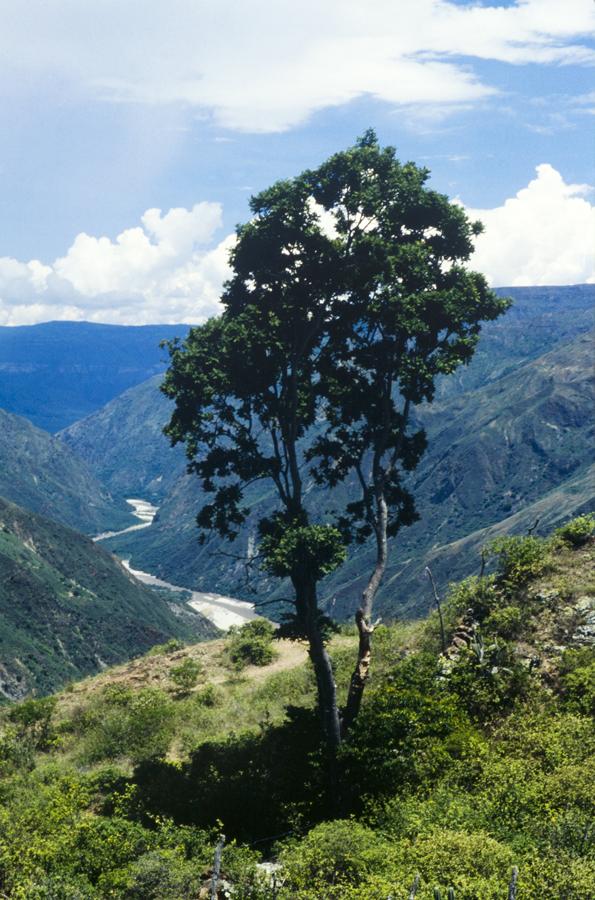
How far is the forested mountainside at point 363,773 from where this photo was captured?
13070 mm

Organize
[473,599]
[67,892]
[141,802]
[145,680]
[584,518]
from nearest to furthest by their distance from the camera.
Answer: [67,892] → [141,802] → [473,599] → [584,518] → [145,680]

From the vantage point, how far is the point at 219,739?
76.5 feet

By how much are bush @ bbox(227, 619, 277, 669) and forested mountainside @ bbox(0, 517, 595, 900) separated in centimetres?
396

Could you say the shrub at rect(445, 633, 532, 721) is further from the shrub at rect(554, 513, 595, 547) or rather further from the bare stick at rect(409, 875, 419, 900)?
the bare stick at rect(409, 875, 419, 900)

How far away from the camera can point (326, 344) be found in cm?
2236

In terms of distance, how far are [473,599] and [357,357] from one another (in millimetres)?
9900

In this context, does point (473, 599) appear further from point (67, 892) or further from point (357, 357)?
point (67, 892)

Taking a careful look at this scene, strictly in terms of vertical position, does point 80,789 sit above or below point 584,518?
below

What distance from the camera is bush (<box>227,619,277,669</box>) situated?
113ft

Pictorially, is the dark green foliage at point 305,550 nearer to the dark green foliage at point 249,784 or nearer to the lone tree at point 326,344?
the lone tree at point 326,344

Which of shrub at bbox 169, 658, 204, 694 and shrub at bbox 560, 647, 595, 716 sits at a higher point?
shrub at bbox 560, 647, 595, 716

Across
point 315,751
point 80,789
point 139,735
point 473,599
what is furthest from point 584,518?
point 80,789

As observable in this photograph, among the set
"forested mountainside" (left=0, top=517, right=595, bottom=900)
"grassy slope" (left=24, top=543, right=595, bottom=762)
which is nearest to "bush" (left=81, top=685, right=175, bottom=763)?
"forested mountainside" (left=0, top=517, right=595, bottom=900)

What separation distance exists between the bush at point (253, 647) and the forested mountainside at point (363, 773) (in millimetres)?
3957
